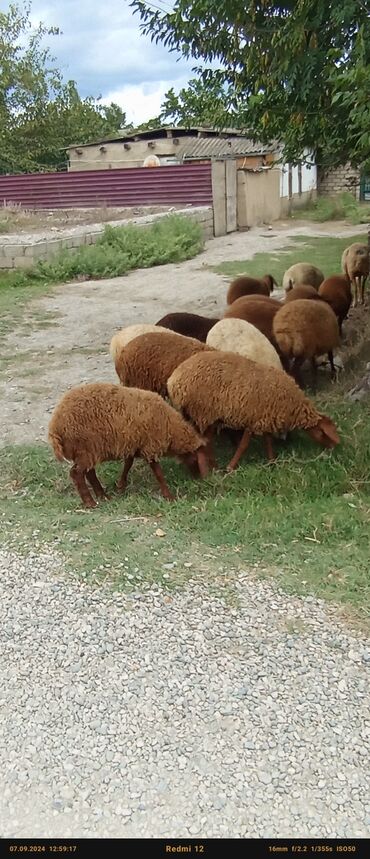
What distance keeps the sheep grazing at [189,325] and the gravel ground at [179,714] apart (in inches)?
162

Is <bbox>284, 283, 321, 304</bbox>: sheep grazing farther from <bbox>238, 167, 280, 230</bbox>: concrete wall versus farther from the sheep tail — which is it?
<bbox>238, 167, 280, 230</bbox>: concrete wall

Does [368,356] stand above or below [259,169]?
below

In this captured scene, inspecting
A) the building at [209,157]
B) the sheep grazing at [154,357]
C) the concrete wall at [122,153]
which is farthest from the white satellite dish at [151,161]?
the sheep grazing at [154,357]

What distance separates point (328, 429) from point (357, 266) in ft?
19.6

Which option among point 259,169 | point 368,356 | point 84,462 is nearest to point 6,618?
point 84,462

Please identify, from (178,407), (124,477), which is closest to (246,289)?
(178,407)

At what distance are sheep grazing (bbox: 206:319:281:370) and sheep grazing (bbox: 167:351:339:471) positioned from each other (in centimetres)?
84

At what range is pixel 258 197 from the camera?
25906 mm

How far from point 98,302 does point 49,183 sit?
14316mm

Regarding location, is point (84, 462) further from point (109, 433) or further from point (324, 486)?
point (324, 486)

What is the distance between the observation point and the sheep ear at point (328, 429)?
5.63 meters

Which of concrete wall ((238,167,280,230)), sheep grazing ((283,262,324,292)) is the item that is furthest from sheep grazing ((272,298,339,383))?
concrete wall ((238,167,280,230))

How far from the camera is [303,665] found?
3424mm

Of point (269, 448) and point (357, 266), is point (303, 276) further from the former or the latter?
point (269, 448)
